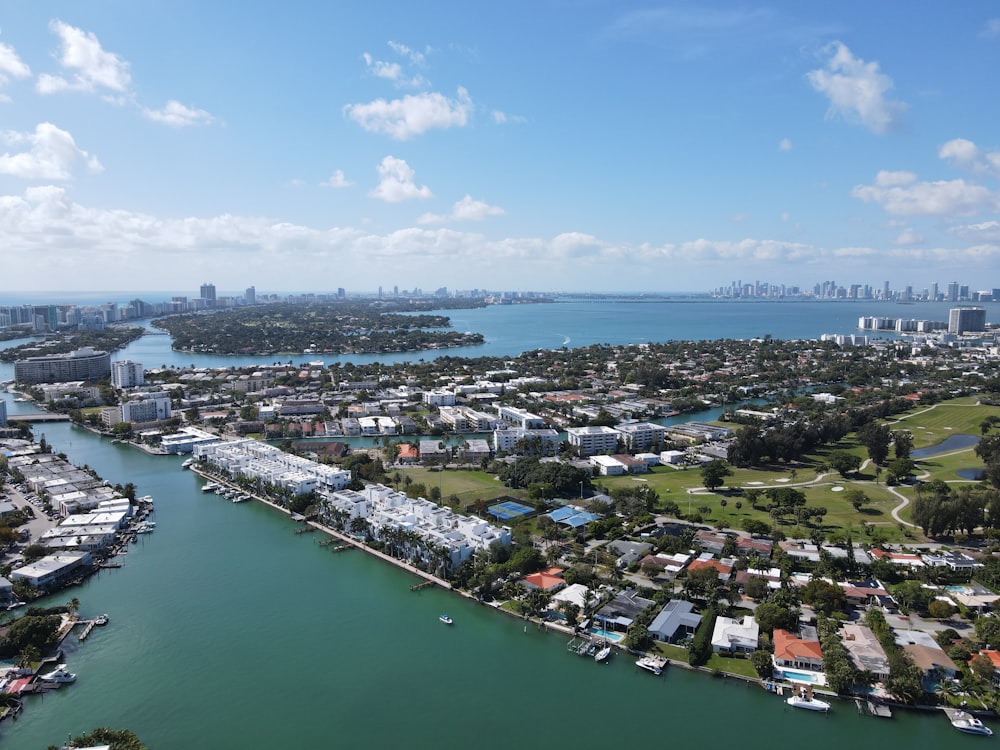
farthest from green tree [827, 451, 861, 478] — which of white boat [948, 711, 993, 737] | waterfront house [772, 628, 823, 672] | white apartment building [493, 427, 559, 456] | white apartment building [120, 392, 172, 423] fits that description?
white apartment building [120, 392, 172, 423]

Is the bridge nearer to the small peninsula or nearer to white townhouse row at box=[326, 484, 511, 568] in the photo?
white townhouse row at box=[326, 484, 511, 568]

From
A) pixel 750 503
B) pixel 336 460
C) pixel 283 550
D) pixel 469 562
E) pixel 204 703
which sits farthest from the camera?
pixel 336 460

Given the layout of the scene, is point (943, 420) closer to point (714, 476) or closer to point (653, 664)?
point (714, 476)

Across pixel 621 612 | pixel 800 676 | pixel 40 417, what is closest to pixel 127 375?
pixel 40 417

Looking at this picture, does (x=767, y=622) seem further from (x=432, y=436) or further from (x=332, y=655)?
(x=432, y=436)

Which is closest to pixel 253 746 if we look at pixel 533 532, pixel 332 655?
pixel 332 655

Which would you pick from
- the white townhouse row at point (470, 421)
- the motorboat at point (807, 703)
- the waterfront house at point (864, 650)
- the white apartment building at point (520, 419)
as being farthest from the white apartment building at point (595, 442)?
the motorboat at point (807, 703)

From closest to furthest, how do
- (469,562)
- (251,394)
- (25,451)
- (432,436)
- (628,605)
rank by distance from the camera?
(628,605)
(469,562)
(25,451)
(432,436)
(251,394)
